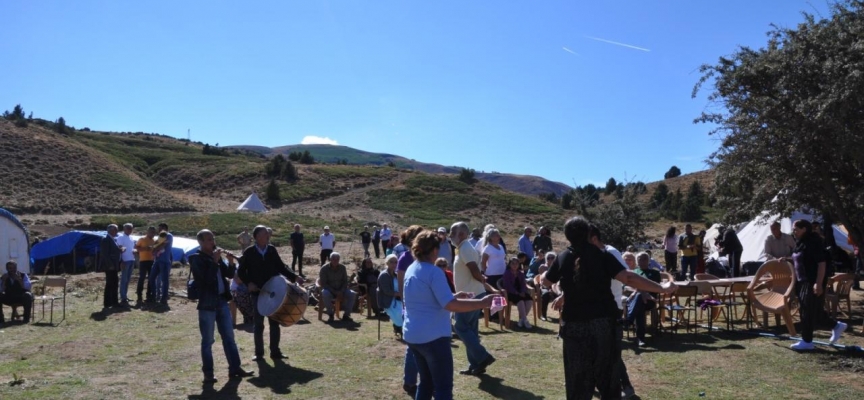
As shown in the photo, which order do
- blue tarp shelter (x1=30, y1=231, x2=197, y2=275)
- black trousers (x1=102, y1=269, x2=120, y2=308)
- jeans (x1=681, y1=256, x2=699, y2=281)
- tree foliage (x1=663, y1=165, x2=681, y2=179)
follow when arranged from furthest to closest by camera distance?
1. tree foliage (x1=663, y1=165, x2=681, y2=179)
2. blue tarp shelter (x1=30, y1=231, x2=197, y2=275)
3. jeans (x1=681, y1=256, x2=699, y2=281)
4. black trousers (x1=102, y1=269, x2=120, y2=308)

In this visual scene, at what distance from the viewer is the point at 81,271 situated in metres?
23.6

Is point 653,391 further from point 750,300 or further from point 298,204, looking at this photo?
point 298,204

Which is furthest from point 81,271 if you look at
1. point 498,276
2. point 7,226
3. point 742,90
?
point 742,90

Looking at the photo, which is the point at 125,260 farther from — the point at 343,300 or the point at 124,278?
the point at 343,300

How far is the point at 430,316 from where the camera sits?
16.9 feet

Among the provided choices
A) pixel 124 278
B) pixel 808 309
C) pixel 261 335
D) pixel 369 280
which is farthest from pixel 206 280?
pixel 124 278

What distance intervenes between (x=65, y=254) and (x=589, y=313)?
74.5 feet

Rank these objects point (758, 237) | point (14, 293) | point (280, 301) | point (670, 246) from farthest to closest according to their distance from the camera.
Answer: point (758, 237), point (670, 246), point (14, 293), point (280, 301)

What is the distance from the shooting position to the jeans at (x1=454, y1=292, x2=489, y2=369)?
769cm

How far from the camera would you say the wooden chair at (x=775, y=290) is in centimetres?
945

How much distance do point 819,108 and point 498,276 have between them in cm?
536

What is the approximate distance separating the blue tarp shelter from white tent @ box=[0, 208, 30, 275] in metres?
4.39

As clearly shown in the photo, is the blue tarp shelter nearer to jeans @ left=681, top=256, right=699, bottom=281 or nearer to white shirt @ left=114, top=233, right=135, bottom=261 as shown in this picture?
white shirt @ left=114, top=233, right=135, bottom=261

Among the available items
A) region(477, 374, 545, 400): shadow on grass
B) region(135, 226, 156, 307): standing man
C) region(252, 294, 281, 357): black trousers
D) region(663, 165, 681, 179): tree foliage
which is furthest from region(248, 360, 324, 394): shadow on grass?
region(663, 165, 681, 179): tree foliage
